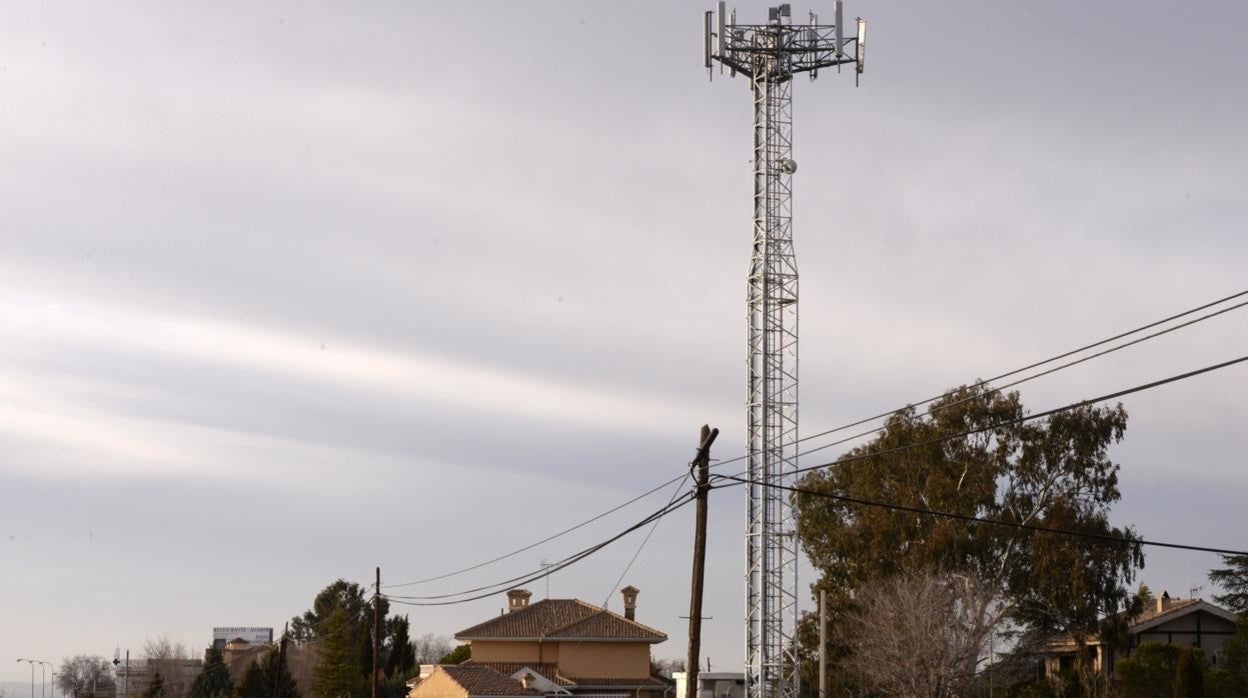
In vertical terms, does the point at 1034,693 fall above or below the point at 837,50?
below

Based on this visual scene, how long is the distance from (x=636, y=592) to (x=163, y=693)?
4475 centimetres

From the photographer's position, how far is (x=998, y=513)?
58.4 m

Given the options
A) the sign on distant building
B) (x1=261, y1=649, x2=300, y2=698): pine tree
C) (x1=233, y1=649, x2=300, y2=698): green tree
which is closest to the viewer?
(x1=261, y1=649, x2=300, y2=698): pine tree

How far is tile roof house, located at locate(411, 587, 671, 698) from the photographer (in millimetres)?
70562

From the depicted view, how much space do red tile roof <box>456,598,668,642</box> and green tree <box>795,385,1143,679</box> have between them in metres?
13.4

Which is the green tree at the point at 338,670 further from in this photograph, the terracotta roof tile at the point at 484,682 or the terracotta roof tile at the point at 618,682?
the terracotta roof tile at the point at 484,682

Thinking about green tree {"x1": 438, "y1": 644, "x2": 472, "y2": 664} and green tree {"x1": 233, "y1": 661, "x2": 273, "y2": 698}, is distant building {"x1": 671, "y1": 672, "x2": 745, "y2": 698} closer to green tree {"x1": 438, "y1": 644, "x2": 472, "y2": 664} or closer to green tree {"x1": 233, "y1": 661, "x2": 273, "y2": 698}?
green tree {"x1": 438, "y1": 644, "x2": 472, "y2": 664}

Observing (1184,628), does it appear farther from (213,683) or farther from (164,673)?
(164,673)

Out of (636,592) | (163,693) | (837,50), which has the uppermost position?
(837,50)

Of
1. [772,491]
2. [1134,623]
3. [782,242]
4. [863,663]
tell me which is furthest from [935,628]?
[782,242]

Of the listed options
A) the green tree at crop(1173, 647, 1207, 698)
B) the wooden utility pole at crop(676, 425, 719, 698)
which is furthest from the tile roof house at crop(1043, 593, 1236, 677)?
the wooden utility pole at crop(676, 425, 719, 698)

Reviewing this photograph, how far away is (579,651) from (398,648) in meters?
31.0

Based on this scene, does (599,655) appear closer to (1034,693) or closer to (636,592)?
(636,592)

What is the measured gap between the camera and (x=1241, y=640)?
48375mm
